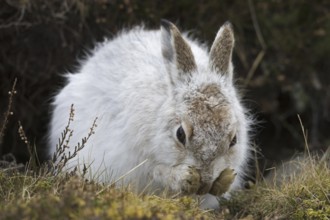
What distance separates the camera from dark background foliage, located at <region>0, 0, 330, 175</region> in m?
7.86

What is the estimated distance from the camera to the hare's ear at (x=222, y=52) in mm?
5500

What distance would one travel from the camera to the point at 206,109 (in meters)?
5.00

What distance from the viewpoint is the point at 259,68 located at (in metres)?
9.05

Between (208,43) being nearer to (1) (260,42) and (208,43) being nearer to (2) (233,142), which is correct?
(1) (260,42)

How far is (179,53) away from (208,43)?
121 inches

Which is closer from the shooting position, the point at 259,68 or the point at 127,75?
the point at 127,75

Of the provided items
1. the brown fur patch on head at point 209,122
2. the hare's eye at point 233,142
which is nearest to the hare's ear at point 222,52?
the brown fur patch on head at point 209,122

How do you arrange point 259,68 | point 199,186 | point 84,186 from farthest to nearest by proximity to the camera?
1. point 259,68
2. point 199,186
3. point 84,186

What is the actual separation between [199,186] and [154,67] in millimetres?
1548

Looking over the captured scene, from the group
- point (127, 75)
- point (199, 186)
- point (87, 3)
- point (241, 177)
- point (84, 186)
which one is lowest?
point (241, 177)

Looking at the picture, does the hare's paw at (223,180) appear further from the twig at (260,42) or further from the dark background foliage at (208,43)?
the twig at (260,42)

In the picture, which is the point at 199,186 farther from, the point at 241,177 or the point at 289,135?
the point at 289,135

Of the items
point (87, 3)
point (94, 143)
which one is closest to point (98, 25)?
point (87, 3)

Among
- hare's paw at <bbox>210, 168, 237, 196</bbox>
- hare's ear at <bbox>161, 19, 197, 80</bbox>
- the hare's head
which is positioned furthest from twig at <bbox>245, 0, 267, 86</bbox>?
hare's paw at <bbox>210, 168, 237, 196</bbox>
